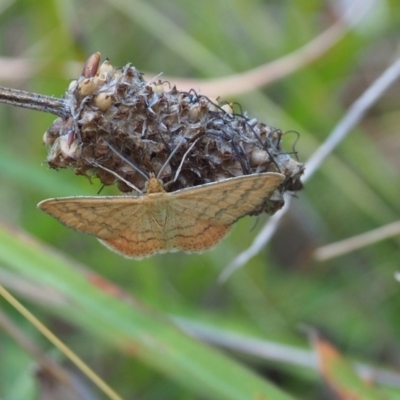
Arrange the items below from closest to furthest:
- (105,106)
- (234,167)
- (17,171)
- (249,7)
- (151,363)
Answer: (105,106) < (234,167) < (151,363) < (17,171) < (249,7)

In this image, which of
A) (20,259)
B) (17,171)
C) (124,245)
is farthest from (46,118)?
(124,245)

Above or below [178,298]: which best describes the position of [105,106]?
below

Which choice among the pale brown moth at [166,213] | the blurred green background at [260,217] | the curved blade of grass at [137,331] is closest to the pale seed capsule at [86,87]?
the pale brown moth at [166,213]

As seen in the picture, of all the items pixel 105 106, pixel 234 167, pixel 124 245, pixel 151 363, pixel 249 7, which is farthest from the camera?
pixel 249 7

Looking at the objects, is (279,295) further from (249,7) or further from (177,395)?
(249,7)

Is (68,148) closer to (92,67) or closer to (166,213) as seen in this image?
(92,67)

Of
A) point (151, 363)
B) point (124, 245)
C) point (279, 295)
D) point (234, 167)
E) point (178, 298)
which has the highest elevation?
point (279, 295)
